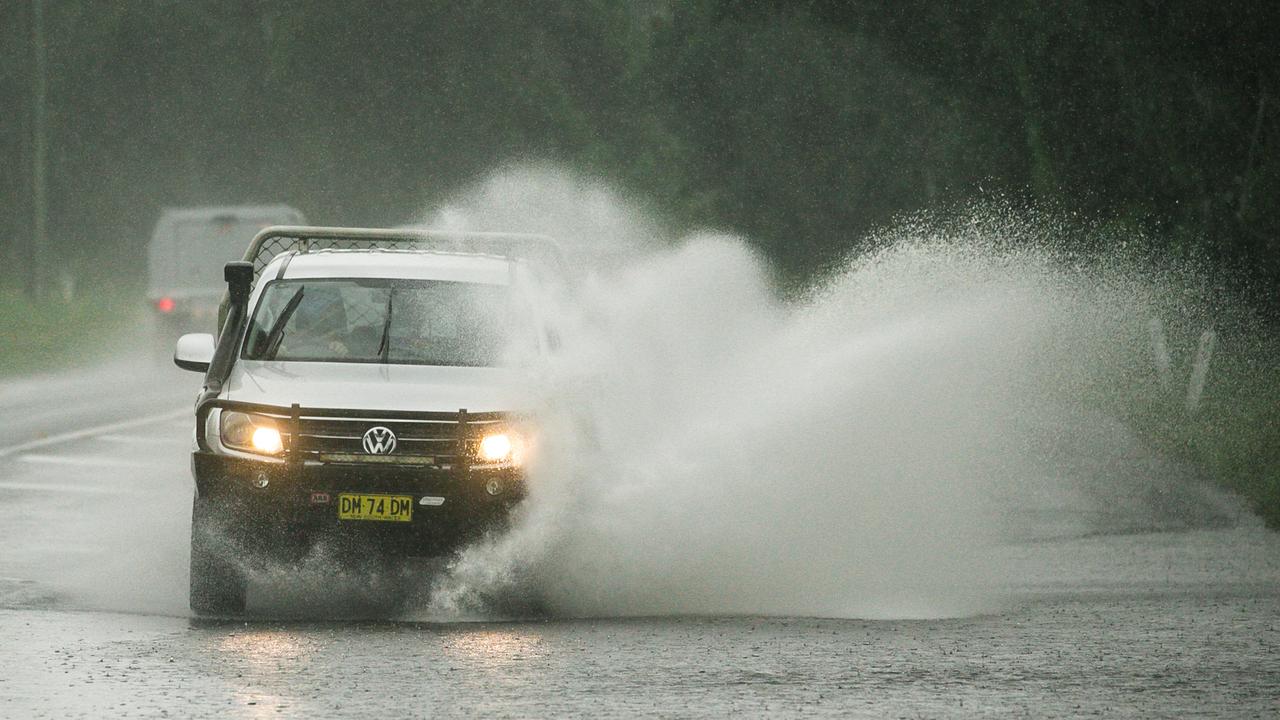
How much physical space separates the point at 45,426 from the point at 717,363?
Answer: 976 cm

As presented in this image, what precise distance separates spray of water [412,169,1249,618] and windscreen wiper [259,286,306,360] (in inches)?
55.8

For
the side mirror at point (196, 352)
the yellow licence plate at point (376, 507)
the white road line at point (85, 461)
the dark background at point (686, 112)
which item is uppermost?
the dark background at point (686, 112)

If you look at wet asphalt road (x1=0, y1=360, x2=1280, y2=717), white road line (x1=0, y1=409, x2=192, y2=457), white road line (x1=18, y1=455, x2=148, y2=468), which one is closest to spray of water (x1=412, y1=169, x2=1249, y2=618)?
wet asphalt road (x1=0, y1=360, x2=1280, y2=717)

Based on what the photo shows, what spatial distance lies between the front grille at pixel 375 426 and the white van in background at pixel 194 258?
915 inches

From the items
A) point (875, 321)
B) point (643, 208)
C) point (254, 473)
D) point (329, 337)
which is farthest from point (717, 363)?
point (643, 208)

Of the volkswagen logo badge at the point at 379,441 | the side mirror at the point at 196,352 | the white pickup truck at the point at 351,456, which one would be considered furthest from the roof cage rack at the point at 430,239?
the volkswagen logo badge at the point at 379,441

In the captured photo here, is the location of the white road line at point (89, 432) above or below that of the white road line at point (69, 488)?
above

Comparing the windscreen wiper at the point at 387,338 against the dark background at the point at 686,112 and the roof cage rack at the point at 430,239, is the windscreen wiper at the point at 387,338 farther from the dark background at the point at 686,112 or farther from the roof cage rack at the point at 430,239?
the dark background at the point at 686,112

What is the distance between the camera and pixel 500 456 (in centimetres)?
1012

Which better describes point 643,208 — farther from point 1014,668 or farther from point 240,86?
point 1014,668

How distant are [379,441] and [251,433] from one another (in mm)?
611

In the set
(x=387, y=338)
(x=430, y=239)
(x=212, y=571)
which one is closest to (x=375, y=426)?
(x=212, y=571)

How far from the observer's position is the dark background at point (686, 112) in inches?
937

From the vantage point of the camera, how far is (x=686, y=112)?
43.8m
